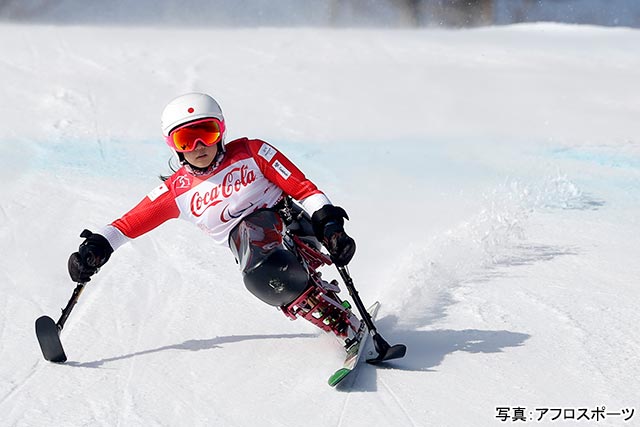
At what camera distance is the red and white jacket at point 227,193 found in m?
4.19

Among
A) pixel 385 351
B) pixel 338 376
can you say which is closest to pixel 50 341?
pixel 338 376

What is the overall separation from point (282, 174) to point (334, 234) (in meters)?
0.44

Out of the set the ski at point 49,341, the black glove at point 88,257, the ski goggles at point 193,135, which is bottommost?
the ski at point 49,341

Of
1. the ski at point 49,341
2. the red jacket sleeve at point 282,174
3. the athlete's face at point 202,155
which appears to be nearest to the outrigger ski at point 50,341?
the ski at point 49,341

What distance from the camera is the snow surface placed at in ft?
12.6

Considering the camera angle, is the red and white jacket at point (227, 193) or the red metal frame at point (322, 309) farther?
the red and white jacket at point (227, 193)

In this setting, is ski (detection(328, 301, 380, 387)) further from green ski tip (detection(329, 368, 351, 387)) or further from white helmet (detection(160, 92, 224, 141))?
white helmet (detection(160, 92, 224, 141))

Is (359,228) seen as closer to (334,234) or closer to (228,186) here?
(228,186)

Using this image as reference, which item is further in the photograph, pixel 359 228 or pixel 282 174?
pixel 359 228

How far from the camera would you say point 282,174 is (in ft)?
13.7

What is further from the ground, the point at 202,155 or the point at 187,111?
the point at 187,111

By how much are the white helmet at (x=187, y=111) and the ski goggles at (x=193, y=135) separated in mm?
24

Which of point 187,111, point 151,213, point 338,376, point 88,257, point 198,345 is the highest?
point 187,111

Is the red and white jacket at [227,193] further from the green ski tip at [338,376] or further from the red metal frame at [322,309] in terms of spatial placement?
the green ski tip at [338,376]
